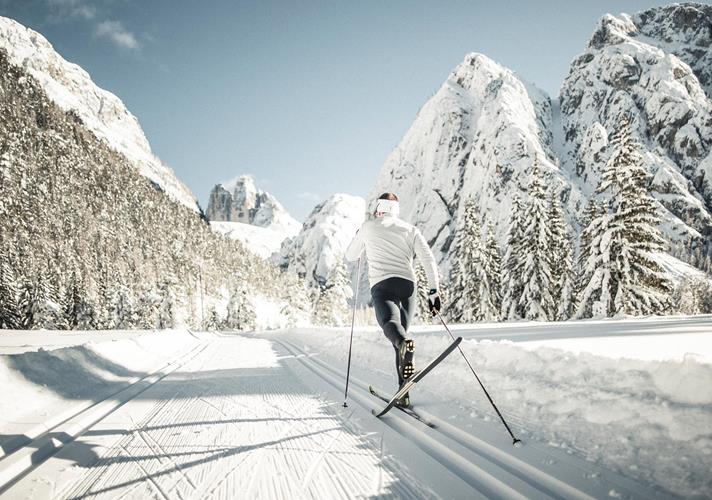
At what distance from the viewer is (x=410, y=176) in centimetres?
15988

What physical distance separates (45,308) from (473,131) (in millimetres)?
145150

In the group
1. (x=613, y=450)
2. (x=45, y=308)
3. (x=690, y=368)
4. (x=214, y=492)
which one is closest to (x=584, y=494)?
(x=613, y=450)


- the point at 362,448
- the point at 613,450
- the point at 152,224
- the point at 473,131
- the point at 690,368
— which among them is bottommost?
the point at 362,448

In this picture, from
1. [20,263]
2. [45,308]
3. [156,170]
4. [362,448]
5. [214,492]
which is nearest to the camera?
[214,492]

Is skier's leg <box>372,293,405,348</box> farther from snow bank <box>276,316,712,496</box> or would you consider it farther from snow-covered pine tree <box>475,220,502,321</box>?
snow-covered pine tree <box>475,220,502,321</box>

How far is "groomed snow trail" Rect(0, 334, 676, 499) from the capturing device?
2006 mm

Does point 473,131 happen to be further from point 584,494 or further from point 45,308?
point 584,494

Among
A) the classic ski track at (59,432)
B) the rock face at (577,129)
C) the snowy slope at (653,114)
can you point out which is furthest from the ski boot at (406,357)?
the snowy slope at (653,114)

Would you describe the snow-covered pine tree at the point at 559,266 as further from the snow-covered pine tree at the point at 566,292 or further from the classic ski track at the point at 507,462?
the classic ski track at the point at 507,462

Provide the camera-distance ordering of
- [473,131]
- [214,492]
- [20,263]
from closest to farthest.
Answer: [214,492]
[20,263]
[473,131]

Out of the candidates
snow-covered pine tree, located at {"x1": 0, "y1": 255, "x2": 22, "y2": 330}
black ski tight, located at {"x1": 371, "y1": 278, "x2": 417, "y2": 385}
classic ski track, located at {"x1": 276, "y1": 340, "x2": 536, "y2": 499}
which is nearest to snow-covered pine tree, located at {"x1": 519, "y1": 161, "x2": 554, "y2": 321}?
black ski tight, located at {"x1": 371, "y1": 278, "x2": 417, "y2": 385}

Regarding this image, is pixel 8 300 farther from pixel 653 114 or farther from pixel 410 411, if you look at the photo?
pixel 653 114

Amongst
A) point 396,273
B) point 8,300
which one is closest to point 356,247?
point 396,273

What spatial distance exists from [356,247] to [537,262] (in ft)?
87.1
